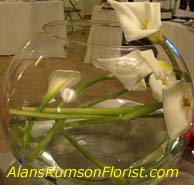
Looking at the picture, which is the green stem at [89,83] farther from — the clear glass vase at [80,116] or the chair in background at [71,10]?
the chair in background at [71,10]

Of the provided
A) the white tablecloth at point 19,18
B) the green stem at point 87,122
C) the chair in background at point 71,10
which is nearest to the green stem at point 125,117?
the green stem at point 87,122

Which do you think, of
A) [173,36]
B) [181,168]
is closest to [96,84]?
[181,168]

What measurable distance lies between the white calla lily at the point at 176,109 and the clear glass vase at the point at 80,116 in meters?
0.03

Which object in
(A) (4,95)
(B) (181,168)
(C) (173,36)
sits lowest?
(C) (173,36)

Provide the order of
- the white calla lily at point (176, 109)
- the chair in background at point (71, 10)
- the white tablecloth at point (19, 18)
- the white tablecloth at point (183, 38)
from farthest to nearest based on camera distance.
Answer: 1. the chair in background at point (71, 10)
2. the white tablecloth at point (19, 18)
3. the white tablecloth at point (183, 38)
4. the white calla lily at point (176, 109)

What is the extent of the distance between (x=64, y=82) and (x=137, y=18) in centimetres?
9

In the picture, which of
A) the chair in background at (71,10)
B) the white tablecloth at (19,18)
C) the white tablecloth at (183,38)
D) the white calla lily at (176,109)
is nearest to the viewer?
the white calla lily at (176,109)

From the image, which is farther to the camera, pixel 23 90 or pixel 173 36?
pixel 173 36

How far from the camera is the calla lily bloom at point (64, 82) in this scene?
0.34 m

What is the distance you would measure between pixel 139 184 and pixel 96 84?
0.11m

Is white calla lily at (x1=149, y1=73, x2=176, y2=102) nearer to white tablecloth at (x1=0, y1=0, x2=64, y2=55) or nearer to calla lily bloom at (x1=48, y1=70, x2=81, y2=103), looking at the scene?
calla lily bloom at (x1=48, y1=70, x2=81, y2=103)

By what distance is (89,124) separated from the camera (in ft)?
1.13

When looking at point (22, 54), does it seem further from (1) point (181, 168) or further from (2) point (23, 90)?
(1) point (181, 168)

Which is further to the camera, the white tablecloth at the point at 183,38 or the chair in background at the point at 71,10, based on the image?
the chair in background at the point at 71,10
